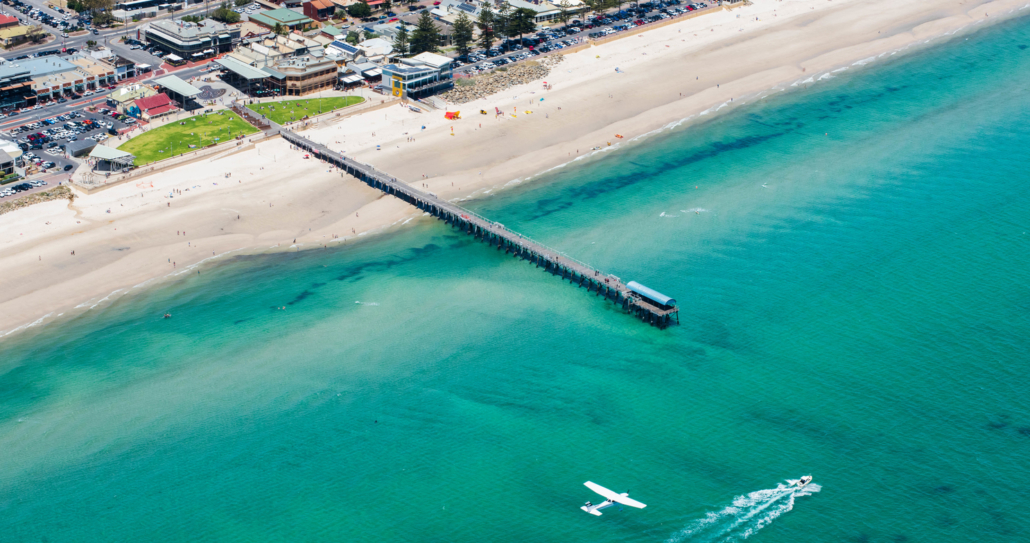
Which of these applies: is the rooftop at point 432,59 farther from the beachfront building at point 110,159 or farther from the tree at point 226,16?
the beachfront building at point 110,159

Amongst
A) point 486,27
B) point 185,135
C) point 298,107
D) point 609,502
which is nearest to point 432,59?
point 486,27

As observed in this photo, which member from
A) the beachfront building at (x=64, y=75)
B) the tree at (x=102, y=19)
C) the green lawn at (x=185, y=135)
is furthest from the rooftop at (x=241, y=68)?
the tree at (x=102, y=19)

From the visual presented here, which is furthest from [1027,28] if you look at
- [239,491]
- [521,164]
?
[239,491]

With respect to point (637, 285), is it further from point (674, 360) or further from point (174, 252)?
point (174, 252)

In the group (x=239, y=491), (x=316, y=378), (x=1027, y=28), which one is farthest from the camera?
(x=1027, y=28)

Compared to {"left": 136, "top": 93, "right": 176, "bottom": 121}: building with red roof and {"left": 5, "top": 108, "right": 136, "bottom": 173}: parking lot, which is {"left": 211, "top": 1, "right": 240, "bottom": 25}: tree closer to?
{"left": 136, "top": 93, "right": 176, "bottom": 121}: building with red roof

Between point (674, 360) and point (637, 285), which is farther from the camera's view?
point (637, 285)
